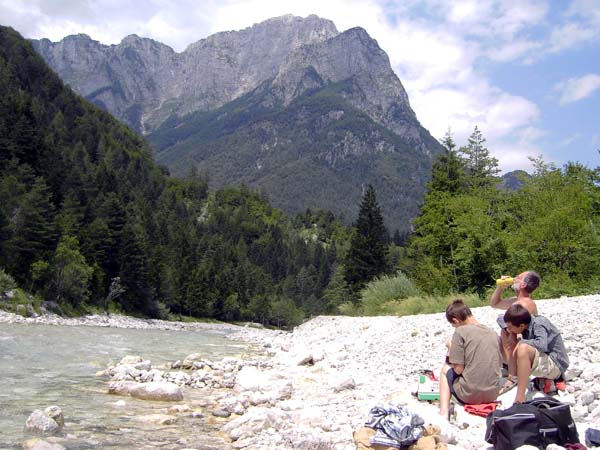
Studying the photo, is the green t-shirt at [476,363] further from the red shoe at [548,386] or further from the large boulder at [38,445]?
the large boulder at [38,445]

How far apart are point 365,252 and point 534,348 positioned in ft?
132

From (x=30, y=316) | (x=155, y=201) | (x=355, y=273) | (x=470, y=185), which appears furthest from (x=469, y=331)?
(x=155, y=201)

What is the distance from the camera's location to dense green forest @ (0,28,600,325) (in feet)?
79.6

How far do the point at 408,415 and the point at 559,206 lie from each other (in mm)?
19219

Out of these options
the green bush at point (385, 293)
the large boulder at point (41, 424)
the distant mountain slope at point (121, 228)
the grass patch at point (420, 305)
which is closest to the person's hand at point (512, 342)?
the large boulder at point (41, 424)

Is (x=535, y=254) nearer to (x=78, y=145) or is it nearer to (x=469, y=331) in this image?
(x=469, y=331)

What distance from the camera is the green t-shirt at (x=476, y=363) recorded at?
677 centimetres

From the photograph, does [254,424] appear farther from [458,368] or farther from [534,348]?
[534,348]

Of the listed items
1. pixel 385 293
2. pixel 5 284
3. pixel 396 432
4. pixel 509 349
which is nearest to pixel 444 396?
pixel 509 349

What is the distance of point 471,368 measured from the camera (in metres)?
6.79

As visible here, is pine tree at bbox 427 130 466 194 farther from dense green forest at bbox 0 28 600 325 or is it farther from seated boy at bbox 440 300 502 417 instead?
seated boy at bbox 440 300 502 417

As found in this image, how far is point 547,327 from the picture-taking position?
7492mm

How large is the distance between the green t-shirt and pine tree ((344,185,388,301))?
3848cm

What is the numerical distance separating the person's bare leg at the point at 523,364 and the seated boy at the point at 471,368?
266 mm
